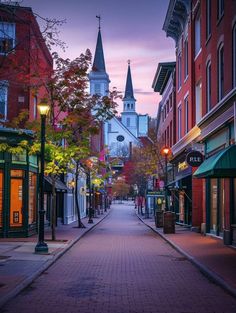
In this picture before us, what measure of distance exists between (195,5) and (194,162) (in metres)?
10.2

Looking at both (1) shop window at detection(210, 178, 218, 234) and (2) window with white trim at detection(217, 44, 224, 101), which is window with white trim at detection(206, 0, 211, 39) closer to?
(2) window with white trim at detection(217, 44, 224, 101)

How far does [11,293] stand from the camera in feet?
36.0

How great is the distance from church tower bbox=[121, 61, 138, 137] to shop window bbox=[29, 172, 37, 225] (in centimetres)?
14536

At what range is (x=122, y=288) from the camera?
12289 millimetres

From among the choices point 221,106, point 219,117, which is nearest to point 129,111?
point 219,117

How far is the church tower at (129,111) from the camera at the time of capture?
179 metres

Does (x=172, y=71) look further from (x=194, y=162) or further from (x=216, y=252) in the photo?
(x=216, y=252)

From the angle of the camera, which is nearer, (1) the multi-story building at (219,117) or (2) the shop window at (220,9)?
(1) the multi-story building at (219,117)

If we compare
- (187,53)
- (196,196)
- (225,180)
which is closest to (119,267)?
(225,180)

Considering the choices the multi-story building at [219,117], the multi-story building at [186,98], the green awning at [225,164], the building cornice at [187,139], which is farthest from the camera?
the multi-story building at [186,98]

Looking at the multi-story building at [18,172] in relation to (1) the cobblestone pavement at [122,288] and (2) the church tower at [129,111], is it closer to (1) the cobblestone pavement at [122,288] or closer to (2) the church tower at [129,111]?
(1) the cobblestone pavement at [122,288]

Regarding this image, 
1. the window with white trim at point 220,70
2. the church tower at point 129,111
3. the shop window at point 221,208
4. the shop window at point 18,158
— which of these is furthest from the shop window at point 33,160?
the church tower at point 129,111

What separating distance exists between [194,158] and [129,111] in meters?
155

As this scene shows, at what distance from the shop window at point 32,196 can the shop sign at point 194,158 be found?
323 inches
